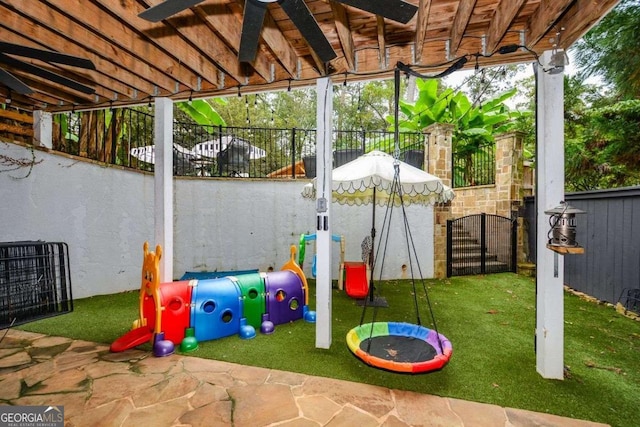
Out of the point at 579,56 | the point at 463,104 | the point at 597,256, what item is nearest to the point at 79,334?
the point at 597,256

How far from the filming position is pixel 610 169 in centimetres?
698

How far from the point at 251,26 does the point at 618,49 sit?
642 centimetres

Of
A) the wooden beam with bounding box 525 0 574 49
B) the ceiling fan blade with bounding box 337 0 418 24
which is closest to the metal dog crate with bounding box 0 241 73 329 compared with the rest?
the ceiling fan blade with bounding box 337 0 418 24

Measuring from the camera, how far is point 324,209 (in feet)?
11.0

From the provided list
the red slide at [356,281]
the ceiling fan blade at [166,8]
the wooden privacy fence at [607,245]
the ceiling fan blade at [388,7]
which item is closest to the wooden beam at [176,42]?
the ceiling fan blade at [166,8]

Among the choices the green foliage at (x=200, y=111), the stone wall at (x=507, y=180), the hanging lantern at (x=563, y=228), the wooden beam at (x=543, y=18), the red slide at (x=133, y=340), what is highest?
the green foliage at (x=200, y=111)

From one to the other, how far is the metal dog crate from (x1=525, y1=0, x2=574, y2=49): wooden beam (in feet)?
15.6

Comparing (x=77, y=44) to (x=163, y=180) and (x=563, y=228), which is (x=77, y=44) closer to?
(x=163, y=180)

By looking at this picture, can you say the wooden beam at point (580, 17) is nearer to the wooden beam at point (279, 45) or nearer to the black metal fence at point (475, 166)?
the wooden beam at point (279, 45)

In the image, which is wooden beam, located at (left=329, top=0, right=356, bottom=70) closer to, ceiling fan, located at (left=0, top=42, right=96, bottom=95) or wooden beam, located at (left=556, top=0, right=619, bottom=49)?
wooden beam, located at (left=556, top=0, right=619, bottom=49)

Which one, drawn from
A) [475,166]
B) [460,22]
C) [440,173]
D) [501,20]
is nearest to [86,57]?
[460,22]

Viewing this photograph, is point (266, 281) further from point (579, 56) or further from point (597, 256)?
point (579, 56)

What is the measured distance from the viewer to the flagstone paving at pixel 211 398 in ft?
7.32

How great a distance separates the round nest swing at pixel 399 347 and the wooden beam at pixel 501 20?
9.60ft
